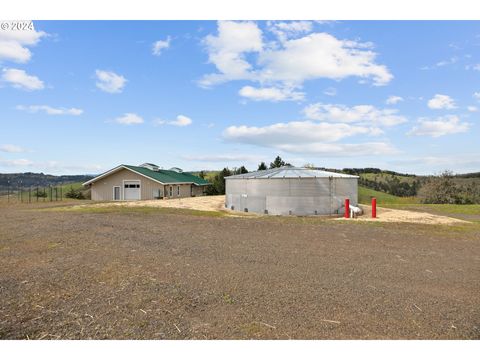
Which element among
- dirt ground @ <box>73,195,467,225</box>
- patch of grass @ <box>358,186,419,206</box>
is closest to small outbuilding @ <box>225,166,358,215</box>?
dirt ground @ <box>73,195,467,225</box>

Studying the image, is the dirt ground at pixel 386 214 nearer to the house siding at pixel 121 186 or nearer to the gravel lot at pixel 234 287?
the gravel lot at pixel 234 287

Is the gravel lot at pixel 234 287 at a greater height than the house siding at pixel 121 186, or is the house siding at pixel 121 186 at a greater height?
the house siding at pixel 121 186

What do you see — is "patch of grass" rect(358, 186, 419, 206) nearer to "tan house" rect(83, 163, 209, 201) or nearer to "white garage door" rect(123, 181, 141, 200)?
"tan house" rect(83, 163, 209, 201)

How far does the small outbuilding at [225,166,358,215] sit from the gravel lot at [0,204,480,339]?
9.09m

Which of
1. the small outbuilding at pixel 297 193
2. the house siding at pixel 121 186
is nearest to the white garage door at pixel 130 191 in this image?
the house siding at pixel 121 186

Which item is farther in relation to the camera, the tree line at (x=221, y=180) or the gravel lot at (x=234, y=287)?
the tree line at (x=221, y=180)

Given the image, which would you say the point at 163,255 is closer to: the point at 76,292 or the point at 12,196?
the point at 76,292

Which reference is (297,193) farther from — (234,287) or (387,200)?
(387,200)

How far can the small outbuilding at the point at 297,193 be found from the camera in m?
20.0

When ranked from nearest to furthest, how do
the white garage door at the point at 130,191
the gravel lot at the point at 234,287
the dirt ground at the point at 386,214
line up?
the gravel lot at the point at 234,287, the dirt ground at the point at 386,214, the white garage door at the point at 130,191

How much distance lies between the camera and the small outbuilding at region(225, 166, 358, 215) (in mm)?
20000

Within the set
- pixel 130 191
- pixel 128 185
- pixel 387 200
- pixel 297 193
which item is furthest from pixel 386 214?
pixel 128 185

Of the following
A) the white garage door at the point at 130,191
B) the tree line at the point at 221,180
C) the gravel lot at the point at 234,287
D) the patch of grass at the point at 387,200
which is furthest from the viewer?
the tree line at the point at 221,180

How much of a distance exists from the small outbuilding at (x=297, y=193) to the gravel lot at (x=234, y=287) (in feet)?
29.8
